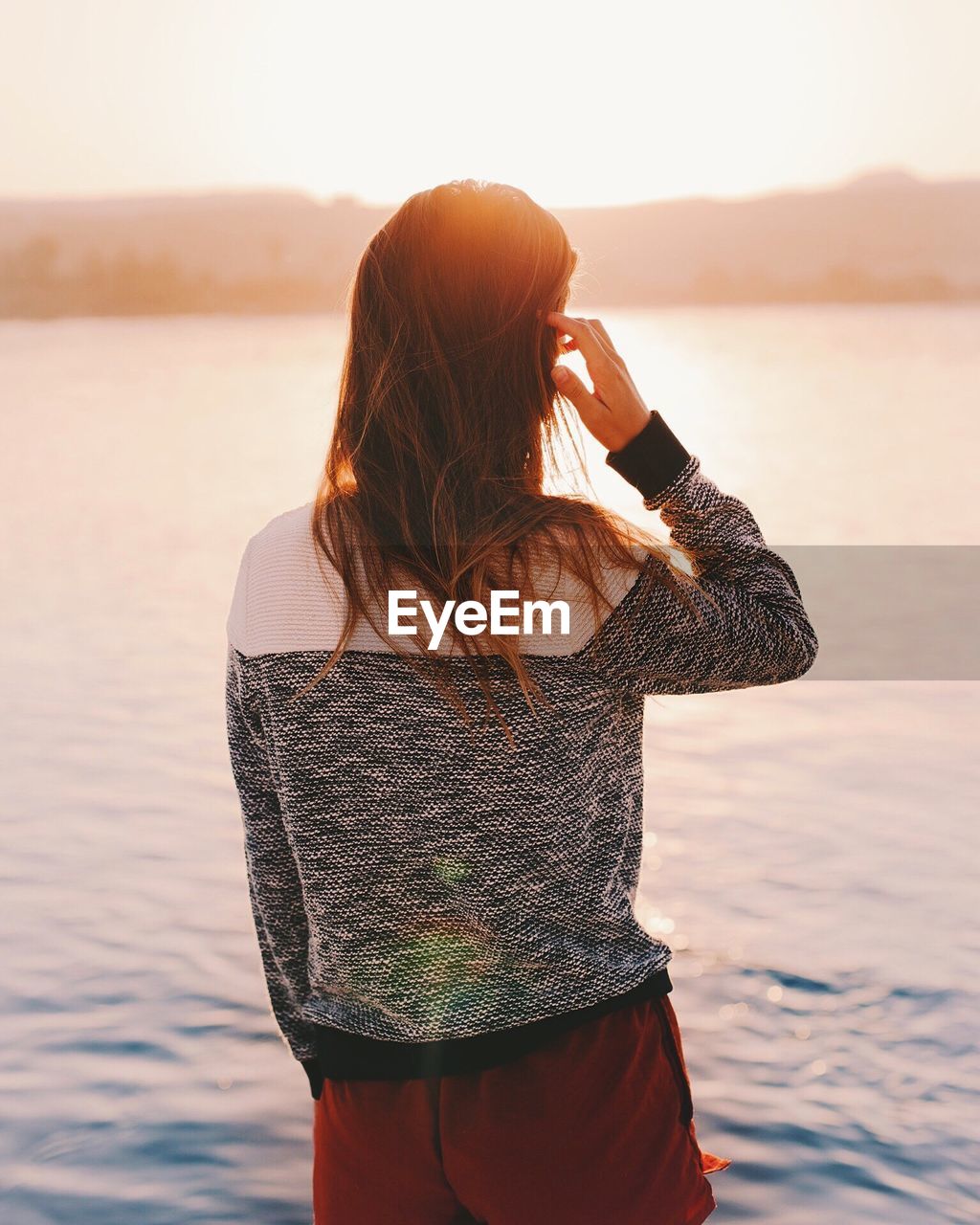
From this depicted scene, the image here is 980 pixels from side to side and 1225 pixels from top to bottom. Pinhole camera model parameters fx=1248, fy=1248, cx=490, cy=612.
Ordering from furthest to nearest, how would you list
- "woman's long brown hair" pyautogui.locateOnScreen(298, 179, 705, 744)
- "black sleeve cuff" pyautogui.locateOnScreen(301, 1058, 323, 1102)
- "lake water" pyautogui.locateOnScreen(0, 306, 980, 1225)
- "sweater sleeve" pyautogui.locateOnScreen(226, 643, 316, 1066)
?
"lake water" pyautogui.locateOnScreen(0, 306, 980, 1225) → "black sleeve cuff" pyautogui.locateOnScreen(301, 1058, 323, 1102) → "sweater sleeve" pyautogui.locateOnScreen(226, 643, 316, 1066) → "woman's long brown hair" pyautogui.locateOnScreen(298, 179, 705, 744)

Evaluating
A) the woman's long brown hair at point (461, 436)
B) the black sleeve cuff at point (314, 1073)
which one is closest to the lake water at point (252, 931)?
the woman's long brown hair at point (461, 436)

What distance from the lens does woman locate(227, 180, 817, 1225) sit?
3.53 feet

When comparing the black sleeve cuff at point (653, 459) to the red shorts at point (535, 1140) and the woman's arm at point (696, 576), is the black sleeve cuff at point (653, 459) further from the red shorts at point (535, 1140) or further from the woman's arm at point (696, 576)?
the red shorts at point (535, 1140)

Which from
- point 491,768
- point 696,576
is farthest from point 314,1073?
point 696,576

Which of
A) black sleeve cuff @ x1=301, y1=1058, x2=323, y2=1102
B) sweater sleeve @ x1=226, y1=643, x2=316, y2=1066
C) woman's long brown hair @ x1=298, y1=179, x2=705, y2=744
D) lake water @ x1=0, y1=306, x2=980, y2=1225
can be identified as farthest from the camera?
lake water @ x1=0, y1=306, x2=980, y2=1225

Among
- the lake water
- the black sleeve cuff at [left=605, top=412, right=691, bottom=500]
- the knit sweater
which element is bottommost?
the lake water

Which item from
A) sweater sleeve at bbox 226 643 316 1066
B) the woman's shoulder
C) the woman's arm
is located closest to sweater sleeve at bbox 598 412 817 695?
the woman's arm

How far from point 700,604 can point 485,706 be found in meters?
0.21

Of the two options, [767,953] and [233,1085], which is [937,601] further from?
[233,1085]

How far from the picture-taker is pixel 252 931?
3.36 m

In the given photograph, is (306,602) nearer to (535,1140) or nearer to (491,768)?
(491,768)

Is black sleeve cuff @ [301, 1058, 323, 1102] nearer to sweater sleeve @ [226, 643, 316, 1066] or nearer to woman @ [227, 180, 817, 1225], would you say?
sweater sleeve @ [226, 643, 316, 1066]

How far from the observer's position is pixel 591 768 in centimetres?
113

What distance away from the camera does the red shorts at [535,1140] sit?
1.13 metres
